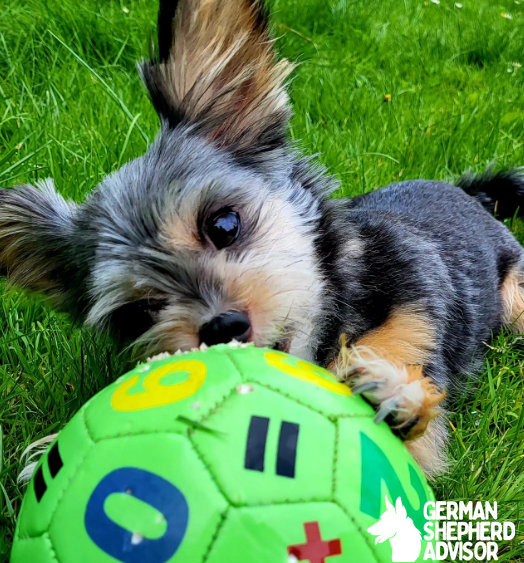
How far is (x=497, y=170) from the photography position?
13.9ft

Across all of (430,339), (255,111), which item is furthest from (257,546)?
(255,111)

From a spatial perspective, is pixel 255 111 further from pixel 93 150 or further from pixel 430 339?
pixel 93 150

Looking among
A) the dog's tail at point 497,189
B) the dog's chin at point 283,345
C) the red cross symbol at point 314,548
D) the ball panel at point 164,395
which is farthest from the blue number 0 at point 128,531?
the dog's tail at point 497,189

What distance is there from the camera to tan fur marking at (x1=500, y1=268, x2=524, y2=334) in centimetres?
340

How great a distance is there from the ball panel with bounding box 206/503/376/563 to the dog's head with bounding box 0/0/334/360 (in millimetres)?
777

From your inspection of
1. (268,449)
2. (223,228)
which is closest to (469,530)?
(268,449)

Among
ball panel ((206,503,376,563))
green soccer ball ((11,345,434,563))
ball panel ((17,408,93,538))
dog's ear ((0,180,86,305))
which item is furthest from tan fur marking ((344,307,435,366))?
dog's ear ((0,180,86,305))

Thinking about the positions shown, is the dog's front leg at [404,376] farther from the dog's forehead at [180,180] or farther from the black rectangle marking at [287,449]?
the dog's forehead at [180,180]

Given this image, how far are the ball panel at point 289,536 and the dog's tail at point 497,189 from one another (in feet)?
10.4

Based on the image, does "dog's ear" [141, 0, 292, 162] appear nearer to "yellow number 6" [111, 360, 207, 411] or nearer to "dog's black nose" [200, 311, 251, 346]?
"dog's black nose" [200, 311, 251, 346]

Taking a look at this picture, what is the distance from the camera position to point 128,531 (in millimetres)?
1084

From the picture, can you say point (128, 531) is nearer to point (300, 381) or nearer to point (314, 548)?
point (314, 548)

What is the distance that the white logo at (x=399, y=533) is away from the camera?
1.20 m

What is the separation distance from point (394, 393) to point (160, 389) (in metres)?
0.63
